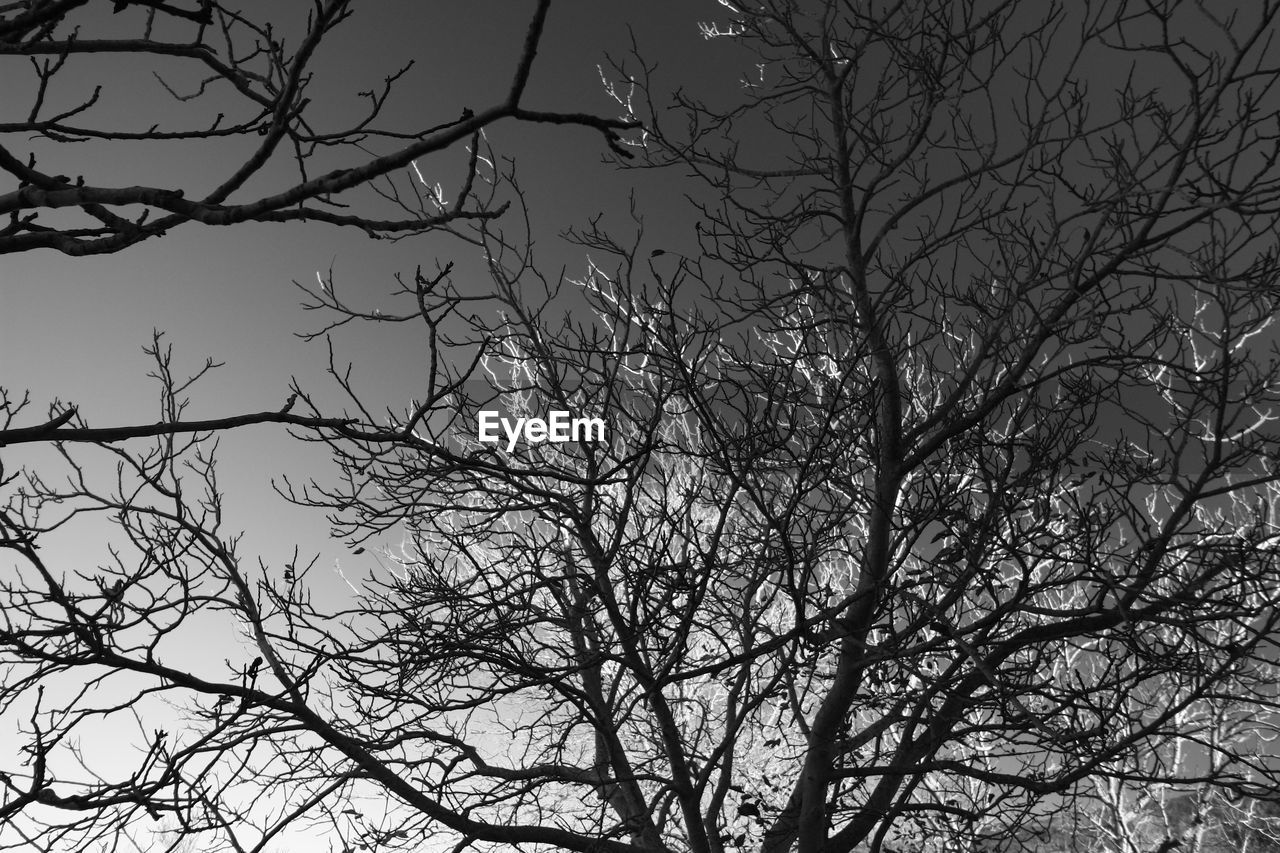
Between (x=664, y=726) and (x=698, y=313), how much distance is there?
2585 millimetres

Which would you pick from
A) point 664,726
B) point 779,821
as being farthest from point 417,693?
point 779,821

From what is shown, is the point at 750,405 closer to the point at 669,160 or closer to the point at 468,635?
the point at 468,635

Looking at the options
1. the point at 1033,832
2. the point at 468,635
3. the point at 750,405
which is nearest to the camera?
the point at 750,405

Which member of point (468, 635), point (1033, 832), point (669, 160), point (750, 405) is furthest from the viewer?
point (669, 160)

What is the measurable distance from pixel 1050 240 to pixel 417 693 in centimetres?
466

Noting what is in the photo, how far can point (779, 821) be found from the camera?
20.2ft

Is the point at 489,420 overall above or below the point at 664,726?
above

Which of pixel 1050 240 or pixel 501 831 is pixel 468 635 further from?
pixel 1050 240

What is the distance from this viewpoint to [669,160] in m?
6.15

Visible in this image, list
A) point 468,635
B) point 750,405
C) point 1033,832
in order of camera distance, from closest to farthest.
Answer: point 750,405, point 468,635, point 1033,832


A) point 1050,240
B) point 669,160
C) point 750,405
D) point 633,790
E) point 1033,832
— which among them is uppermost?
point 669,160

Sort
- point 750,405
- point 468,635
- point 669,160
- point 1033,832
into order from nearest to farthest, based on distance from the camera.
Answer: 1. point 750,405
2. point 468,635
3. point 1033,832
4. point 669,160

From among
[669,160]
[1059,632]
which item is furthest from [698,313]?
[1059,632]

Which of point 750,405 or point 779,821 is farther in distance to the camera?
point 779,821
